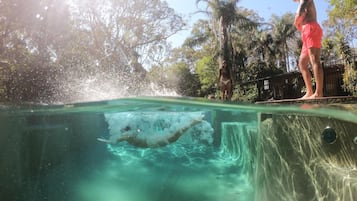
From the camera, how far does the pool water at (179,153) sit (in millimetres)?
3410

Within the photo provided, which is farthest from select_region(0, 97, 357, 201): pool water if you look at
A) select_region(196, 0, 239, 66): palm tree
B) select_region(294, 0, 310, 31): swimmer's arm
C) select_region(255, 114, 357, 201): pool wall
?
select_region(196, 0, 239, 66): palm tree

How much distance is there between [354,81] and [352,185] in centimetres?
1153

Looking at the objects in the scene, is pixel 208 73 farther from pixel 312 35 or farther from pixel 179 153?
pixel 312 35

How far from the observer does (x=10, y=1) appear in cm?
1587

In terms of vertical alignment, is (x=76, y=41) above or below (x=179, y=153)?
above

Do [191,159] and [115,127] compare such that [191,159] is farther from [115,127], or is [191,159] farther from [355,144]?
[355,144]

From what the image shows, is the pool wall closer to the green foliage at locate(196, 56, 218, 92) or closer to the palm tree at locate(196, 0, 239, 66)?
the palm tree at locate(196, 0, 239, 66)

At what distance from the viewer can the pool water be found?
3410 millimetres

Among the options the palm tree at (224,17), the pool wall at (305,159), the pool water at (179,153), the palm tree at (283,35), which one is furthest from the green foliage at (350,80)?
the palm tree at (283,35)

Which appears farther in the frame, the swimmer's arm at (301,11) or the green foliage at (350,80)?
the green foliage at (350,80)

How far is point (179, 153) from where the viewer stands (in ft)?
42.6

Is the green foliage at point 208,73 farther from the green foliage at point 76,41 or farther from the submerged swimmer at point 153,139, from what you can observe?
the submerged swimmer at point 153,139

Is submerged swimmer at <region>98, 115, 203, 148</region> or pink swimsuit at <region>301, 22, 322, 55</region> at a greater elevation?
pink swimsuit at <region>301, 22, 322, 55</region>

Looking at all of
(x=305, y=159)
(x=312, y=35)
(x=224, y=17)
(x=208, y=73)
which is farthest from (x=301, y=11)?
(x=208, y=73)
